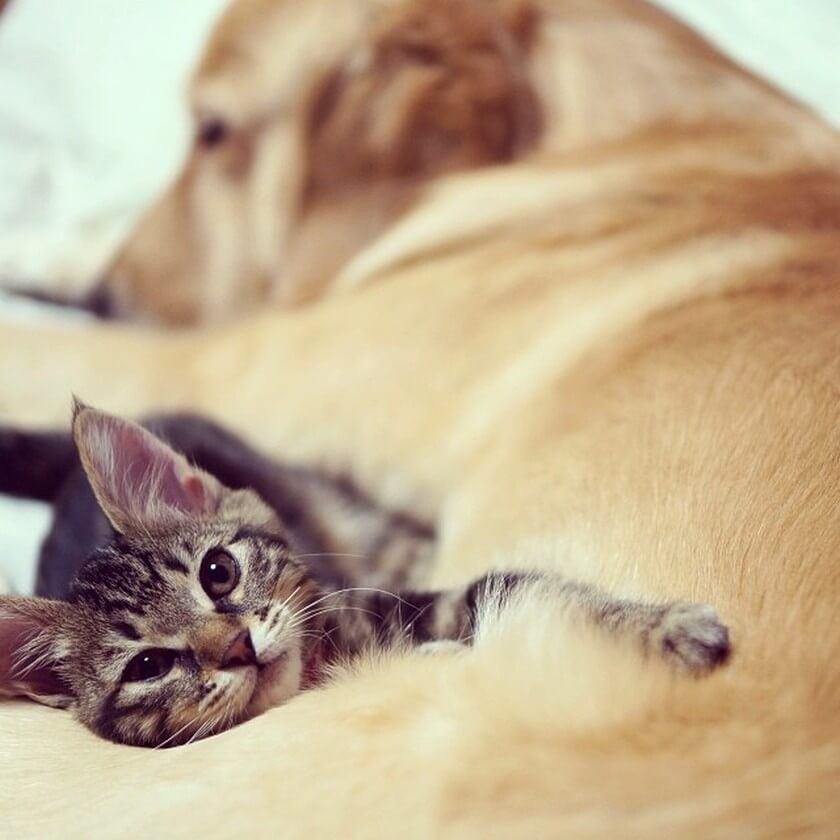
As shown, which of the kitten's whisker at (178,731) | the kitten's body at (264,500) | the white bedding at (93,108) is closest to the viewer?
the kitten's whisker at (178,731)

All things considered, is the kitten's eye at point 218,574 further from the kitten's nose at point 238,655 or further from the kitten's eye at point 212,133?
the kitten's eye at point 212,133

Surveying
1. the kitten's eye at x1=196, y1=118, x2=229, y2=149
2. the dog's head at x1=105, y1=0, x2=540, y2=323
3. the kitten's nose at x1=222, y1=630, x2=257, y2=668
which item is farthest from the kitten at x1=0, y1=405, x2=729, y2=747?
the kitten's eye at x1=196, y1=118, x2=229, y2=149

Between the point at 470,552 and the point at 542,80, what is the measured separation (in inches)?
25.9

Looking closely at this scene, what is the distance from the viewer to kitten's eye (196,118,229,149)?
3.96 feet

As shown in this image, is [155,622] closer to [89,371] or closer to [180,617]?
[180,617]

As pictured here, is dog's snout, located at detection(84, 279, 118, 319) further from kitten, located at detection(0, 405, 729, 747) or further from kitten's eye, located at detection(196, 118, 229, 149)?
kitten, located at detection(0, 405, 729, 747)

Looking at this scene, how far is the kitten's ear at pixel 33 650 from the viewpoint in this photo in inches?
25.8

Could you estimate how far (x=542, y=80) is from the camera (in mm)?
1137

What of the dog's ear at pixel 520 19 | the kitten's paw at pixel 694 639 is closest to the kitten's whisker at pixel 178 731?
the kitten's paw at pixel 694 639

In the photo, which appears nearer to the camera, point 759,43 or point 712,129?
point 712,129

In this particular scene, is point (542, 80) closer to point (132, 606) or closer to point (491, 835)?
point (132, 606)

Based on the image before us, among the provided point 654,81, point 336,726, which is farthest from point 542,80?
point 336,726

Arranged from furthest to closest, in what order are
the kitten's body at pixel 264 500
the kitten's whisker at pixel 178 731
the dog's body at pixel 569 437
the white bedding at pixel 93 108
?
the white bedding at pixel 93 108, the kitten's body at pixel 264 500, the kitten's whisker at pixel 178 731, the dog's body at pixel 569 437

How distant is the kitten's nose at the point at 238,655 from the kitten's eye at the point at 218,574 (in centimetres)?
5
